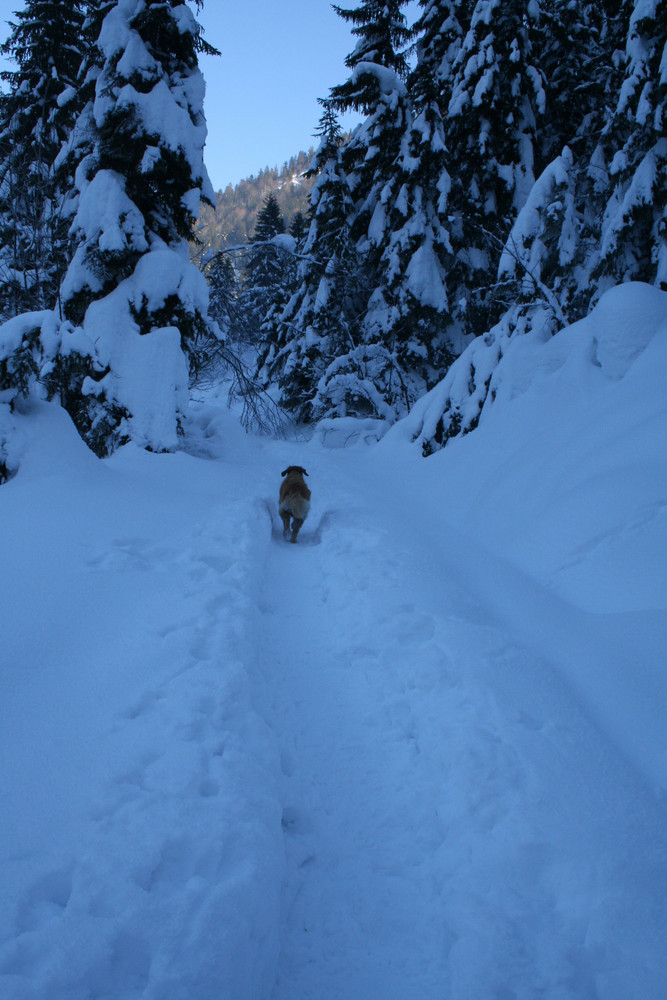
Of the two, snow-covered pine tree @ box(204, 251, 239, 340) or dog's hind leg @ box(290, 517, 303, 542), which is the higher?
snow-covered pine tree @ box(204, 251, 239, 340)

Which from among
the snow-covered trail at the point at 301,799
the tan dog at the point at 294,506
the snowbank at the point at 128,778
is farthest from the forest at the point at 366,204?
the snow-covered trail at the point at 301,799

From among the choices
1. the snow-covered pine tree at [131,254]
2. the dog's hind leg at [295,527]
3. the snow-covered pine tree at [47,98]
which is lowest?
the dog's hind leg at [295,527]

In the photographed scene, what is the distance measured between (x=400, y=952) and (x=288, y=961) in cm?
46

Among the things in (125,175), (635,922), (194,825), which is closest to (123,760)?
(194,825)

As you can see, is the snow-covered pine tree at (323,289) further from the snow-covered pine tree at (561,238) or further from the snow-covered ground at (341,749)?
the snow-covered ground at (341,749)

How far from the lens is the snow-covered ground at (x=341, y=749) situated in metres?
1.67

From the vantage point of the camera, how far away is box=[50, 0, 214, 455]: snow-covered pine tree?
7973 millimetres

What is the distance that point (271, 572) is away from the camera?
5.38 metres

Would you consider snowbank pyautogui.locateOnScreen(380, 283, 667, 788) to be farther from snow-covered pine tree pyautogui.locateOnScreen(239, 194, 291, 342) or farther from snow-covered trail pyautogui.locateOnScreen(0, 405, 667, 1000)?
snow-covered pine tree pyautogui.locateOnScreen(239, 194, 291, 342)

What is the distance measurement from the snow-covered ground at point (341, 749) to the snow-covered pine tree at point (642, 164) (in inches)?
107

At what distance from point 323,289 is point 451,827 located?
16.4m

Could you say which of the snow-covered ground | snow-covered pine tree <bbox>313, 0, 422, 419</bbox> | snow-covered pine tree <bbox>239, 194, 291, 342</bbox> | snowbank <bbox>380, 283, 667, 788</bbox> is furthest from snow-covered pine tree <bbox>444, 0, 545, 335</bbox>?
snow-covered pine tree <bbox>239, 194, 291, 342</bbox>

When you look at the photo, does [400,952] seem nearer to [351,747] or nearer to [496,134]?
[351,747]

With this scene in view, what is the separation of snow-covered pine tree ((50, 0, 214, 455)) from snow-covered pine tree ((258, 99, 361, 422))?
6424mm
